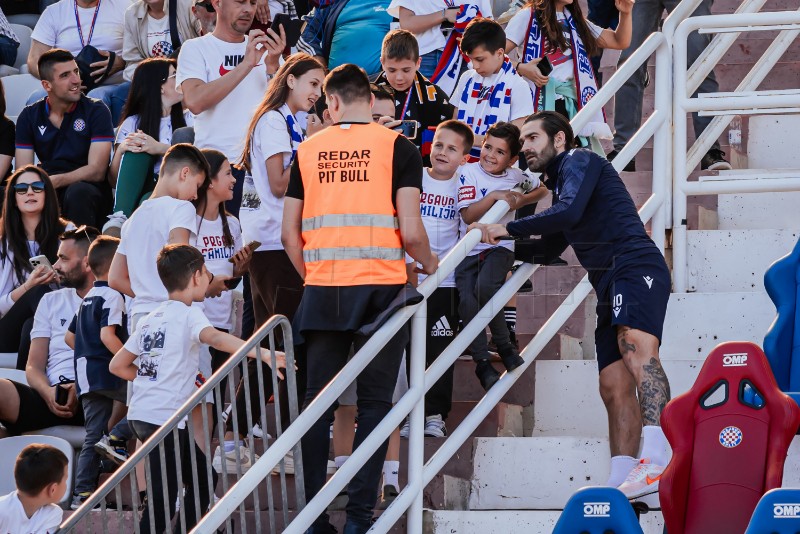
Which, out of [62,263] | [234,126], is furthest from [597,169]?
[62,263]

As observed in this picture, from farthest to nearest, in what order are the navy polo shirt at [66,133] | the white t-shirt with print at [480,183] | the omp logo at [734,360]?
1. the navy polo shirt at [66,133]
2. the white t-shirt with print at [480,183]
3. the omp logo at [734,360]

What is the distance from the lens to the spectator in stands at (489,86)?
741 cm

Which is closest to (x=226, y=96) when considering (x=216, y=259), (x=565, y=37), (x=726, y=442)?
(x=216, y=259)

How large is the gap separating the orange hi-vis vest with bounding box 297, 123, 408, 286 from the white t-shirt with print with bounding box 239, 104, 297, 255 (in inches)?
34.3

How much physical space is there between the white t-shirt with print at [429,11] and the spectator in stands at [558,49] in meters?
0.61

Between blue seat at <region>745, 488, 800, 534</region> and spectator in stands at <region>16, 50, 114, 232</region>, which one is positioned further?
spectator in stands at <region>16, 50, 114, 232</region>

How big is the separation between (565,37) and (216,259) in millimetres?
2375

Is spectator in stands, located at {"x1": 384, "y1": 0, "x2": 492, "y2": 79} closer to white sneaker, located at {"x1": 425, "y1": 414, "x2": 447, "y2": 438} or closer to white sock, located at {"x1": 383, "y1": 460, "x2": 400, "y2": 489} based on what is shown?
white sneaker, located at {"x1": 425, "y1": 414, "x2": 447, "y2": 438}

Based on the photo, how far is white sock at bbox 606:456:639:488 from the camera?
5590 mm

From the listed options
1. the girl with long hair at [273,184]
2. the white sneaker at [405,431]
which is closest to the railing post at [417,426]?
the white sneaker at [405,431]

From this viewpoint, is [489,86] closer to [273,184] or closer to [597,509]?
[273,184]

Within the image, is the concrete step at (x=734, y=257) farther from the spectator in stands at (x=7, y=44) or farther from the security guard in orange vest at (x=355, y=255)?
the spectator in stands at (x=7, y=44)

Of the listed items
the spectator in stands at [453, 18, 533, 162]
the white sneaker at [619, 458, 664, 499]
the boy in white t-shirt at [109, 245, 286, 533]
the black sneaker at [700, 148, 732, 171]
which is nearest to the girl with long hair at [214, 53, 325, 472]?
the boy in white t-shirt at [109, 245, 286, 533]

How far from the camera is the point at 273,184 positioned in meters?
6.60
